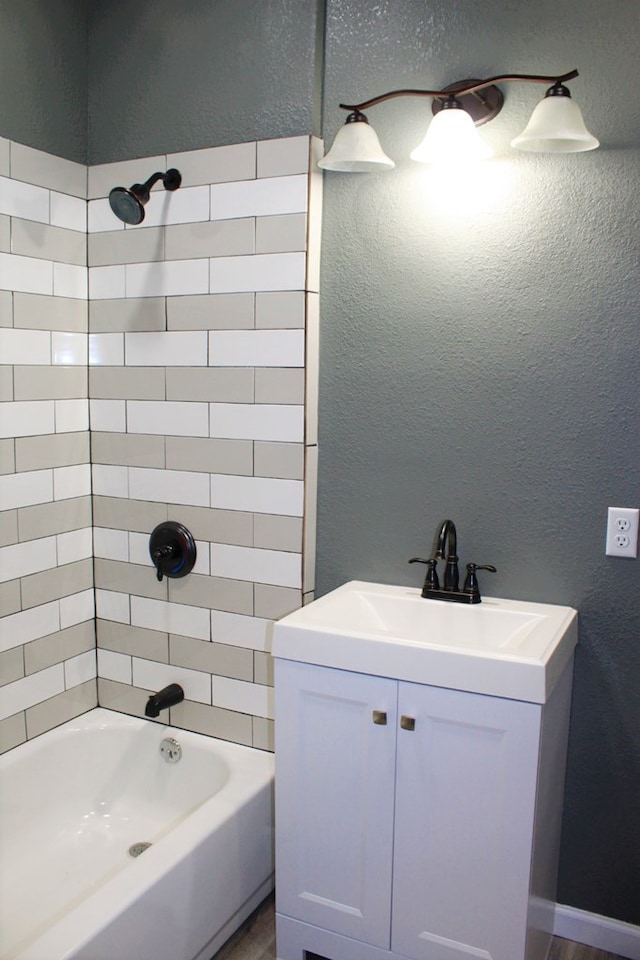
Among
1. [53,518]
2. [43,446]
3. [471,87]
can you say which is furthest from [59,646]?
[471,87]

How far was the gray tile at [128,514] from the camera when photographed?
246 cm

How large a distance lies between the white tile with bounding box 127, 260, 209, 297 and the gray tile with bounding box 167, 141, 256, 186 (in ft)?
0.78

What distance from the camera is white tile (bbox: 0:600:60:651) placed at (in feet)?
7.51

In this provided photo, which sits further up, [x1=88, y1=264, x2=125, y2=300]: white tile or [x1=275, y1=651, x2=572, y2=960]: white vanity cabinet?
[x1=88, y1=264, x2=125, y2=300]: white tile

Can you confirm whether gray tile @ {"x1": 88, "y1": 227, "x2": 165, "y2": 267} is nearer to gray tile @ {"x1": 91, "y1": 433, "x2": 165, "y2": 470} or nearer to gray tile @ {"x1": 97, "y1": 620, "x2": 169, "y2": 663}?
gray tile @ {"x1": 91, "y1": 433, "x2": 165, "y2": 470}

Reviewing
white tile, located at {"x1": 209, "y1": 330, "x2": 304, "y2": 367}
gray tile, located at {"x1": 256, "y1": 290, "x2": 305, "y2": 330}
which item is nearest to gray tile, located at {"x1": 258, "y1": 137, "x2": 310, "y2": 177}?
gray tile, located at {"x1": 256, "y1": 290, "x2": 305, "y2": 330}

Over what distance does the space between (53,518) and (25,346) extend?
20.8 inches

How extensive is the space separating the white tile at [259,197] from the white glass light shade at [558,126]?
2.15 ft

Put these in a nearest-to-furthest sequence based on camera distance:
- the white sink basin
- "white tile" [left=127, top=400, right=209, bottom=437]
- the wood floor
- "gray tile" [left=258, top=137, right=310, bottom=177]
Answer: the white sink basin, the wood floor, "gray tile" [left=258, top=137, right=310, bottom=177], "white tile" [left=127, top=400, right=209, bottom=437]

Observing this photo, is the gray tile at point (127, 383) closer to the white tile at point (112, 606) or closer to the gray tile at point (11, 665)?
the white tile at point (112, 606)

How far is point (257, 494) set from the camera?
228cm

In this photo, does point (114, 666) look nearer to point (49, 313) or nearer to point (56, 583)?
point (56, 583)

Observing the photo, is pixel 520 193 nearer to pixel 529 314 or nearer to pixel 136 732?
pixel 529 314

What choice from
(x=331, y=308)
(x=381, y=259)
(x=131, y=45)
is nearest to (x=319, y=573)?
(x=331, y=308)
